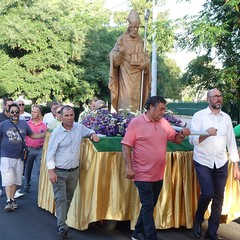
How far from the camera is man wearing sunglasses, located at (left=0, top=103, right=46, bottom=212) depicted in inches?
317

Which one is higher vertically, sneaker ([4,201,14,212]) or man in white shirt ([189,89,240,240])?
man in white shirt ([189,89,240,240])

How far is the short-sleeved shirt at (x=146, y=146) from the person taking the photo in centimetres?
553

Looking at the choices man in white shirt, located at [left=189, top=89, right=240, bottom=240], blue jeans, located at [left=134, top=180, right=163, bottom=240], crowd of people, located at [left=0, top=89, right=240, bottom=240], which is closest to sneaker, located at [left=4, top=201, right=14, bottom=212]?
crowd of people, located at [left=0, top=89, right=240, bottom=240]

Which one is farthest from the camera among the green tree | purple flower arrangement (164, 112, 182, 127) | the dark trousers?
the green tree

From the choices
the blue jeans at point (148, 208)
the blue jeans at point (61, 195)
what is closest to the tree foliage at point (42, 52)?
the blue jeans at point (61, 195)

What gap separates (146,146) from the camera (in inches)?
218

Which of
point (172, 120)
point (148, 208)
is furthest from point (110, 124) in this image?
point (148, 208)

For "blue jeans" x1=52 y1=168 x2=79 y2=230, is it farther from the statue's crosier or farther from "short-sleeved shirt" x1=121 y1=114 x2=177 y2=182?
the statue's crosier

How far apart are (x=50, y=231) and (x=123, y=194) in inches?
46.7

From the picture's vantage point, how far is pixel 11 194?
8070 mm

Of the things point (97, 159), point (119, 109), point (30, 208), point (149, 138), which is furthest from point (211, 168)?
point (30, 208)

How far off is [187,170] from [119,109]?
203 cm

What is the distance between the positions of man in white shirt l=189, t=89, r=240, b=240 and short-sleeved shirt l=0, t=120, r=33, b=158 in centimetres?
329

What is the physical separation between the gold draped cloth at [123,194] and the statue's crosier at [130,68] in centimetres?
193
